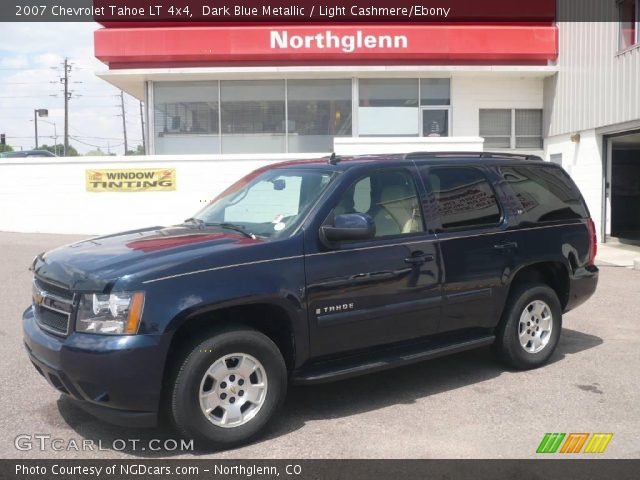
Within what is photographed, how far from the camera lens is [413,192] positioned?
5176 mm

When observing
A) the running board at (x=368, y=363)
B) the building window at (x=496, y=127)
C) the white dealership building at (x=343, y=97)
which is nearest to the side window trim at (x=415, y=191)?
the running board at (x=368, y=363)

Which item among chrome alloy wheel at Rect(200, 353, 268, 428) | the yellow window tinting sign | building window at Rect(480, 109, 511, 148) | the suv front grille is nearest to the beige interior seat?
chrome alloy wheel at Rect(200, 353, 268, 428)

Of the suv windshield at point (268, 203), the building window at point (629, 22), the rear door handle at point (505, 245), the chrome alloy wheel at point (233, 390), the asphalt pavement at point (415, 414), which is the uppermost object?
the building window at point (629, 22)

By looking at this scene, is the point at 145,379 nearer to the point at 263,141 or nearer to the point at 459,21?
the point at 263,141

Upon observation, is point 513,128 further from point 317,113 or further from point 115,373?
point 115,373

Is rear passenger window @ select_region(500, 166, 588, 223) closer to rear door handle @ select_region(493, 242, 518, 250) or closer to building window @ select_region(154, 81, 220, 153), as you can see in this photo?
rear door handle @ select_region(493, 242, 518, 250)

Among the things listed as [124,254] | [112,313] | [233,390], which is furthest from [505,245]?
[112,313]

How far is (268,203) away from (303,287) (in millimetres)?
945

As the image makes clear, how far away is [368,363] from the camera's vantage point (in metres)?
4.73

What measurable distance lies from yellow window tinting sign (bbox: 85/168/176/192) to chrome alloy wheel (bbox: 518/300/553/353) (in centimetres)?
1236

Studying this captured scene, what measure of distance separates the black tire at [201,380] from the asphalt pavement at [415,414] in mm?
123

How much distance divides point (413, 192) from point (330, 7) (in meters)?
15.0

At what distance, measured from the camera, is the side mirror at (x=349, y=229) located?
14.6 ft

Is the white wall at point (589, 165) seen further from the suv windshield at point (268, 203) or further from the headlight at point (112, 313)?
the headlight at point (112, 313)
